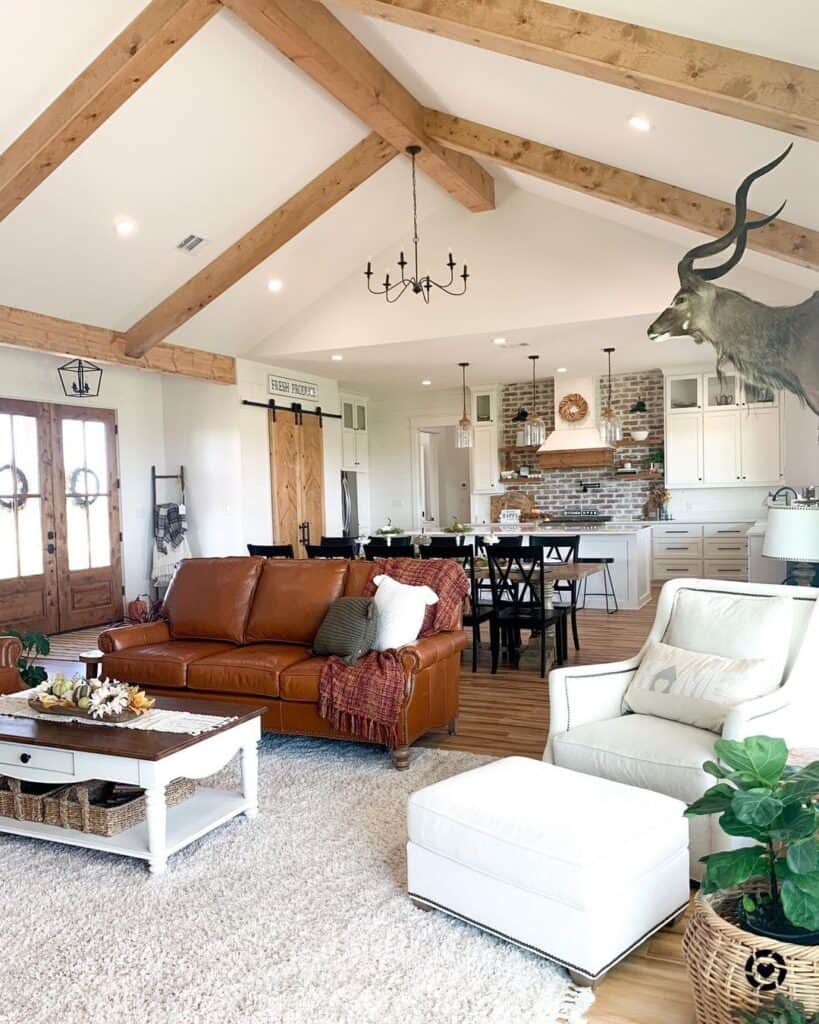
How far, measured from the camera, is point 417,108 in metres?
6.37

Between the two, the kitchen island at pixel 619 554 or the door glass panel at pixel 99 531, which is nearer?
the kitchen island at pixel 619 554

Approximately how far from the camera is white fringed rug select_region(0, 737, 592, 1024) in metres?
2.16

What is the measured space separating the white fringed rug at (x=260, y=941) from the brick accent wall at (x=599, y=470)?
8.10 metres

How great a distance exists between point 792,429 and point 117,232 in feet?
23.1

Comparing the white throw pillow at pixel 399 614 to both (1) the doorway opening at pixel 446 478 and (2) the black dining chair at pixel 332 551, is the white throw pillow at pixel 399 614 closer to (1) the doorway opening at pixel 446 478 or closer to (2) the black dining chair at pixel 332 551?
(2) the black dining chair at pixel 332 551

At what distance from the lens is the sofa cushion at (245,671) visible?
13.6 feet

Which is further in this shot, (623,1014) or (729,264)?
(729,264)

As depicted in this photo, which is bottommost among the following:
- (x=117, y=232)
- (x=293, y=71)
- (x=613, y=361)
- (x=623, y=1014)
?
(x=623, y=1014)

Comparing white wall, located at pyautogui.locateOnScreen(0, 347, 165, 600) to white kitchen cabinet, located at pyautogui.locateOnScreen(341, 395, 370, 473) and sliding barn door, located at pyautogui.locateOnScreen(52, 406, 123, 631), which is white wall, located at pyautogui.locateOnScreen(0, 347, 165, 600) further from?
white kitchen cabinet, located at pyautogui.locateOnScreen(341, 395, 370, 473)

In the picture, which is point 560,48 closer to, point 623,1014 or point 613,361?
point 623,1014

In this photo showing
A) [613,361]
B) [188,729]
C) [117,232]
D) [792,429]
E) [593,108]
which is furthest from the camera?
[613,361]

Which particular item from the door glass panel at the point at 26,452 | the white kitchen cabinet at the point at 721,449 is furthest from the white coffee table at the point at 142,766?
the white kitchen cabinet at the point at 721,449

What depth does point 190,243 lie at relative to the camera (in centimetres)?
688

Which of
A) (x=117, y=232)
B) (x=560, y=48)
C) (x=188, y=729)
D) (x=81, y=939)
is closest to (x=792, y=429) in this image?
(x=560, y=48)
